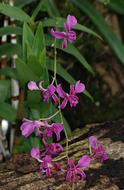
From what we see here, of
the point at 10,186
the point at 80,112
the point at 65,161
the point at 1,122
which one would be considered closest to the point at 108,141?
the point at 65,161

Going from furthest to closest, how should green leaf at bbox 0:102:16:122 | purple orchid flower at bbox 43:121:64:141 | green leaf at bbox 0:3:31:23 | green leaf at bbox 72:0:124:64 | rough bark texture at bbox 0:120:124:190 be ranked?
green leaf at bbox 72:0:124:64, green leaf at bbox 0:102:16:122, green leaf at bbox 0:3:31:23, rough bark texture at bbox 0:120:124:190, purple orchid flower at bbox 43:121:64:141

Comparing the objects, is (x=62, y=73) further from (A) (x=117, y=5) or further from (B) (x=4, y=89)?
(A) (x=117, y=5)

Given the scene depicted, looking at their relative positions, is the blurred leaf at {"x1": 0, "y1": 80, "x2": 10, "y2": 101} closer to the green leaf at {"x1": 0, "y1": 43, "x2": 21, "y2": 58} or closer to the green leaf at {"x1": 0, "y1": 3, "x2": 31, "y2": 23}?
the green leaf at {"x1": 0, "y1": 43, "x2": 21, "y2": 58}

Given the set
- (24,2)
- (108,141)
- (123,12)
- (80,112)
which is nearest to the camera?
(108,141)

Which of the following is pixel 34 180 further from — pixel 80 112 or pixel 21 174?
pixel 80 112

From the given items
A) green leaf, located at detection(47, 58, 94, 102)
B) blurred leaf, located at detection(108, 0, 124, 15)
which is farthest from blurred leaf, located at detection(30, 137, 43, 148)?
→ blurred leaf, located at detection(108, 0, 124, 15)
